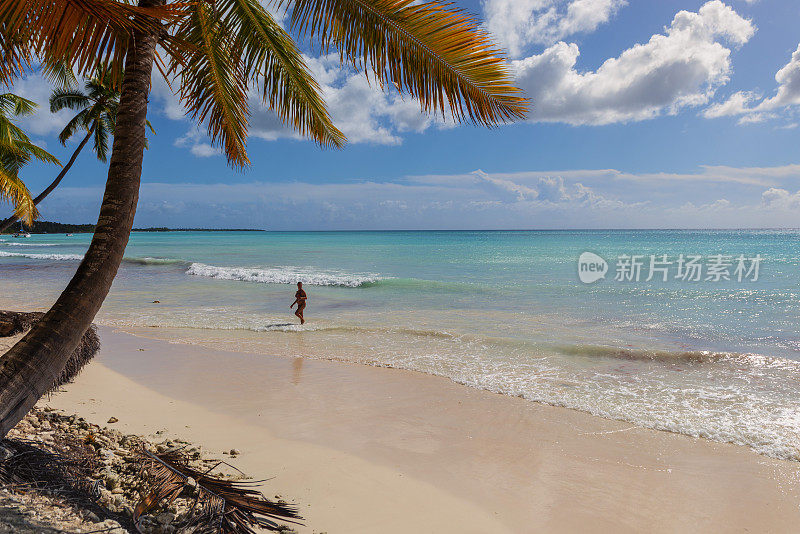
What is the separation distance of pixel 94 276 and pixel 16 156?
1208 centimetres

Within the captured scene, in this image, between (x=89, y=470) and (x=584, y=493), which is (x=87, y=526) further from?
(x=584, y=493)

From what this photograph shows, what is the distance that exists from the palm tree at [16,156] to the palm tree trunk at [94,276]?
9380mm

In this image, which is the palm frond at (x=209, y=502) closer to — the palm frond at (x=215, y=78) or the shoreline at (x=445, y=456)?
the shoreline at (x=445, y=456)

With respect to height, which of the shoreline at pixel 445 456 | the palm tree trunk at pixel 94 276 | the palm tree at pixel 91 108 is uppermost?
the palm tree at pixel 91 108

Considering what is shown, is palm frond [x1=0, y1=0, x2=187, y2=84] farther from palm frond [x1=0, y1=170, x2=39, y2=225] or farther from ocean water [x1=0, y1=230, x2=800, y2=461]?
palm frond [x1=0, y1=170, x2=39, y2=225]

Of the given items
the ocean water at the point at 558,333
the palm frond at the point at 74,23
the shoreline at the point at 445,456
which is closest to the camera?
the palm frond at the point at 74,23

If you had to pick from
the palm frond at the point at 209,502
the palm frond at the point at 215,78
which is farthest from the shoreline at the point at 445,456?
the palm frond at the point at 215,78

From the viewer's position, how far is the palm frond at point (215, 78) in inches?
191

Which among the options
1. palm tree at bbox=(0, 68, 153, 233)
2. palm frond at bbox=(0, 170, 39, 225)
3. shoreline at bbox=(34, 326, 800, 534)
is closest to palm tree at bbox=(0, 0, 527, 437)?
shoreline at bbox=(34, 326, 800, 534)

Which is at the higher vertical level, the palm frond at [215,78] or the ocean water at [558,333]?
the palm frond at [215,78]

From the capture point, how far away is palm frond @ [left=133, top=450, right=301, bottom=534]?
2.89m

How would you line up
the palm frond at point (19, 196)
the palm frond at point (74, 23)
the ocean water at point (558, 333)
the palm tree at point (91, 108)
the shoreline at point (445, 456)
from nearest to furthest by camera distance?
the palm frond at point (74, 23) → the shoreline at point (445, 456) → the ocean water at point (558, 333) → the palm frond at point (19, 196) → the palm tree at point (91, 108)

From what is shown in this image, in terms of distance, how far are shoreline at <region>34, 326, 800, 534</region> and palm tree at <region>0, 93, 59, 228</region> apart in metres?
5.89

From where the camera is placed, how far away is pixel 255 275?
26.0 metres
